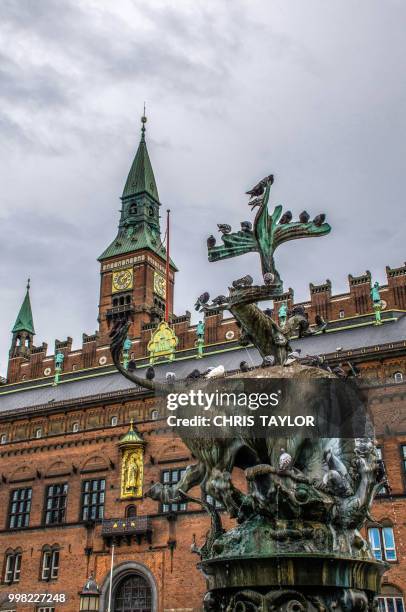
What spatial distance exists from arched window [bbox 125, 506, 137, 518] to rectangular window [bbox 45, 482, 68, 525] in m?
4.39

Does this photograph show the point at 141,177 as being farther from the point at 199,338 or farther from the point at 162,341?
the point at 199,338

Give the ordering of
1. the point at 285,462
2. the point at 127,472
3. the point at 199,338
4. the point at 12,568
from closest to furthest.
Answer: the point at 285,462, the point at 127,472, the point at 12,568, the point at 199,338

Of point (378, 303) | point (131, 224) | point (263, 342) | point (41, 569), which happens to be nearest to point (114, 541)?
point (41, 569)

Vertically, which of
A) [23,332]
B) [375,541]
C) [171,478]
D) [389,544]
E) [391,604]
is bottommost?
[391,604]

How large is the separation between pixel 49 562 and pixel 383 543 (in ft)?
63.6

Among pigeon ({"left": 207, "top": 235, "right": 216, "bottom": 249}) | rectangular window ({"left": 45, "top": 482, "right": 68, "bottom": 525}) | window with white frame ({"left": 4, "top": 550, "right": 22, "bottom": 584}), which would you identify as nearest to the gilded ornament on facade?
rectangular window ({"left": 45, "top": 482, "right": 68, "bottom": 525})

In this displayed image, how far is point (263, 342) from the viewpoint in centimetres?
1174

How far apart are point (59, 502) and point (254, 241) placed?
1334 inches

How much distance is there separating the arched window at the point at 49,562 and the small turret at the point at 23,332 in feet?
82.0

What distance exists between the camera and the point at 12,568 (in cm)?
4134

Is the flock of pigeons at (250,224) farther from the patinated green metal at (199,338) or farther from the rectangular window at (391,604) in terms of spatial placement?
the patinated green metal at (199,338)

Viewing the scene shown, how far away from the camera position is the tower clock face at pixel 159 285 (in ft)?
214

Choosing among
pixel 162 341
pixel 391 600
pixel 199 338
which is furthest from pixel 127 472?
pixel 391 600

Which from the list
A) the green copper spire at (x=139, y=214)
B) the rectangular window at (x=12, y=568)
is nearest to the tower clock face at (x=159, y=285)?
the green copper spire at (x=139, y=214)
